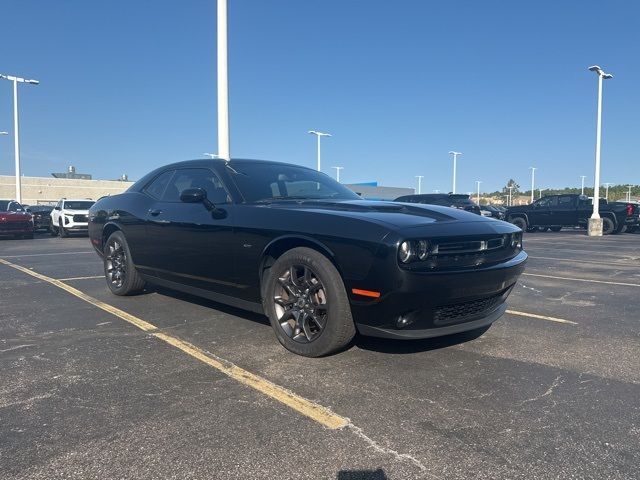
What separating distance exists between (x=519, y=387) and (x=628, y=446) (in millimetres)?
761

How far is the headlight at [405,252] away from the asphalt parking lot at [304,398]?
29.6 inches

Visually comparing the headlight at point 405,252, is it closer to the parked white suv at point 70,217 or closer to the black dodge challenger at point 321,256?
the black dodge challenger at point 321,256

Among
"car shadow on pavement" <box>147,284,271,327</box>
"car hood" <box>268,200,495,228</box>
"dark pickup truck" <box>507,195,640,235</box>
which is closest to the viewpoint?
"car hood" <box>268,200,495,228</box>

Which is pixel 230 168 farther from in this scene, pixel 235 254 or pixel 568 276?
pixel 568 276

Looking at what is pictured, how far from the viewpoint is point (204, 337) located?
4.06 metres

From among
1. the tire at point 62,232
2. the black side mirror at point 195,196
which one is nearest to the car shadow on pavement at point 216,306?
the black side mirror at point 195,196

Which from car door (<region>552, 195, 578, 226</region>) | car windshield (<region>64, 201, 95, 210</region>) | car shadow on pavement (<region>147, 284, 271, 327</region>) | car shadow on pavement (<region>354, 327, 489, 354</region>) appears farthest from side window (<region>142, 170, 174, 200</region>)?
car door (<region>552, 195, 578, 226</region>)

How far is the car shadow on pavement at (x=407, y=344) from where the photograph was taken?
3.73 meters

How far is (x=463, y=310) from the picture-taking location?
11.3ft

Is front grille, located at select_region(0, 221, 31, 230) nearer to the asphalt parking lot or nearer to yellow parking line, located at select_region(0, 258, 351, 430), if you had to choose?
the asphalt parking lot

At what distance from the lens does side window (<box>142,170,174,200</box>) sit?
5266mm

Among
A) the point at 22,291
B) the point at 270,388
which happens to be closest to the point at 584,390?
the point at 270,388

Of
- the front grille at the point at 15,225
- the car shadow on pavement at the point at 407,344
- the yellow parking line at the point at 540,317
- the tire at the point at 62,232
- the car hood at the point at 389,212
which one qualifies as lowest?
the car shadow on pavement at the point at 407,344

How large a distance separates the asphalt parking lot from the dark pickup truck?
18.2m
